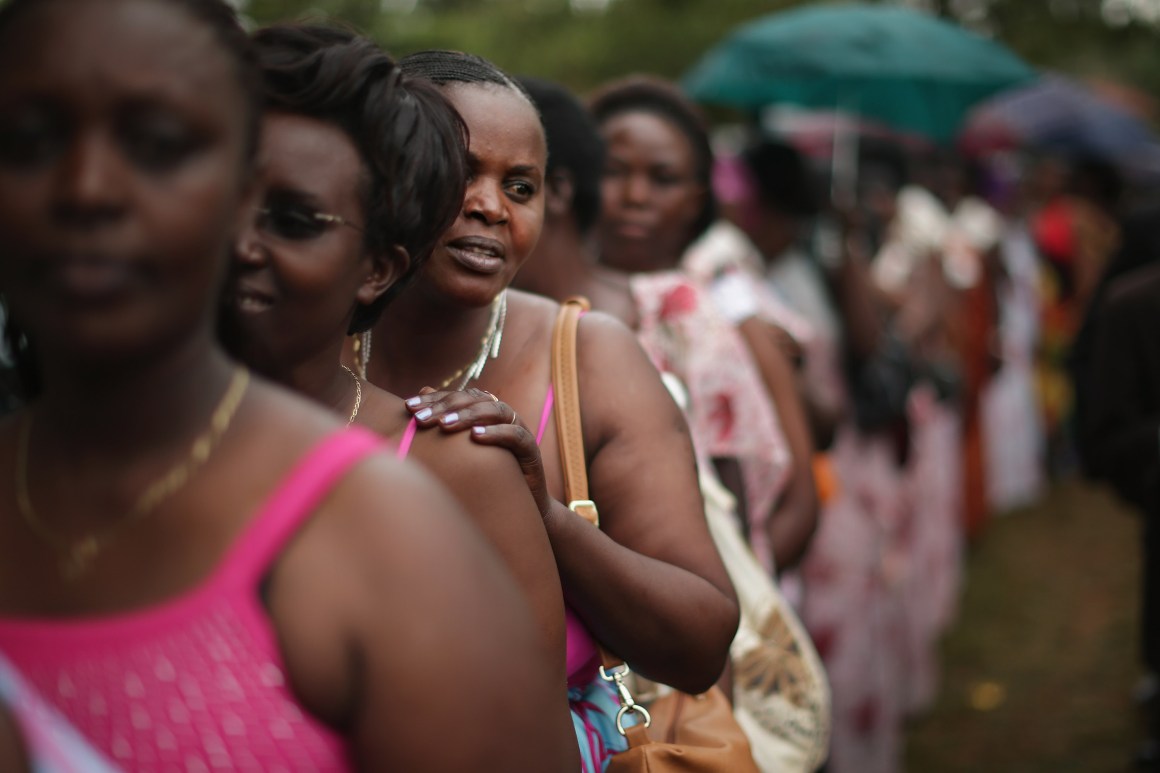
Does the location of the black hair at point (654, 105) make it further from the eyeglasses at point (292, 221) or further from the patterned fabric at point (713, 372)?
the eyeglasses at point (292, 221)

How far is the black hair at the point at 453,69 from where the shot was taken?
2500 millimetres

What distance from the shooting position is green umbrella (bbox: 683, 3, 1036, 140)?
631 centimetres

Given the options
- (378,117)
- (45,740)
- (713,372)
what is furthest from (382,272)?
(713,372)

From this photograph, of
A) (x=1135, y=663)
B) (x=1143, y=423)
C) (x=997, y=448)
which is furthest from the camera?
(x=997, y=448)

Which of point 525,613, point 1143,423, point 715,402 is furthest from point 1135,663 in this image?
point 525,613

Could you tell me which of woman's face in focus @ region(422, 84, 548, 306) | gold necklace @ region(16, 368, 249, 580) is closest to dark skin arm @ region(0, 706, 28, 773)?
gold necklace @ region(16, 368, 249, 580)

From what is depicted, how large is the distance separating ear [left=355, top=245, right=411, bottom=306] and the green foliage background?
43.7 feet

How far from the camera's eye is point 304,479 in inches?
56.7

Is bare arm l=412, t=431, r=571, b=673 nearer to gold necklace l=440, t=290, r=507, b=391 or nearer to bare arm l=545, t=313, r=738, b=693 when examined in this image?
bare arm l=545, t=313, r=738, b=693

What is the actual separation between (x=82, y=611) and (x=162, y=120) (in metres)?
0.50

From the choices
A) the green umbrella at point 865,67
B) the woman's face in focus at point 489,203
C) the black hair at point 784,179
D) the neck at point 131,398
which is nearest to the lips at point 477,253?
the woman's face in focus at point 489,203

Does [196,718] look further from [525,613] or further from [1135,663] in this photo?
[1135,663]

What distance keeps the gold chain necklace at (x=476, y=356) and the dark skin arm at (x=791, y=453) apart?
5.84ft

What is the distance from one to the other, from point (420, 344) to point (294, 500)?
1148 mm
